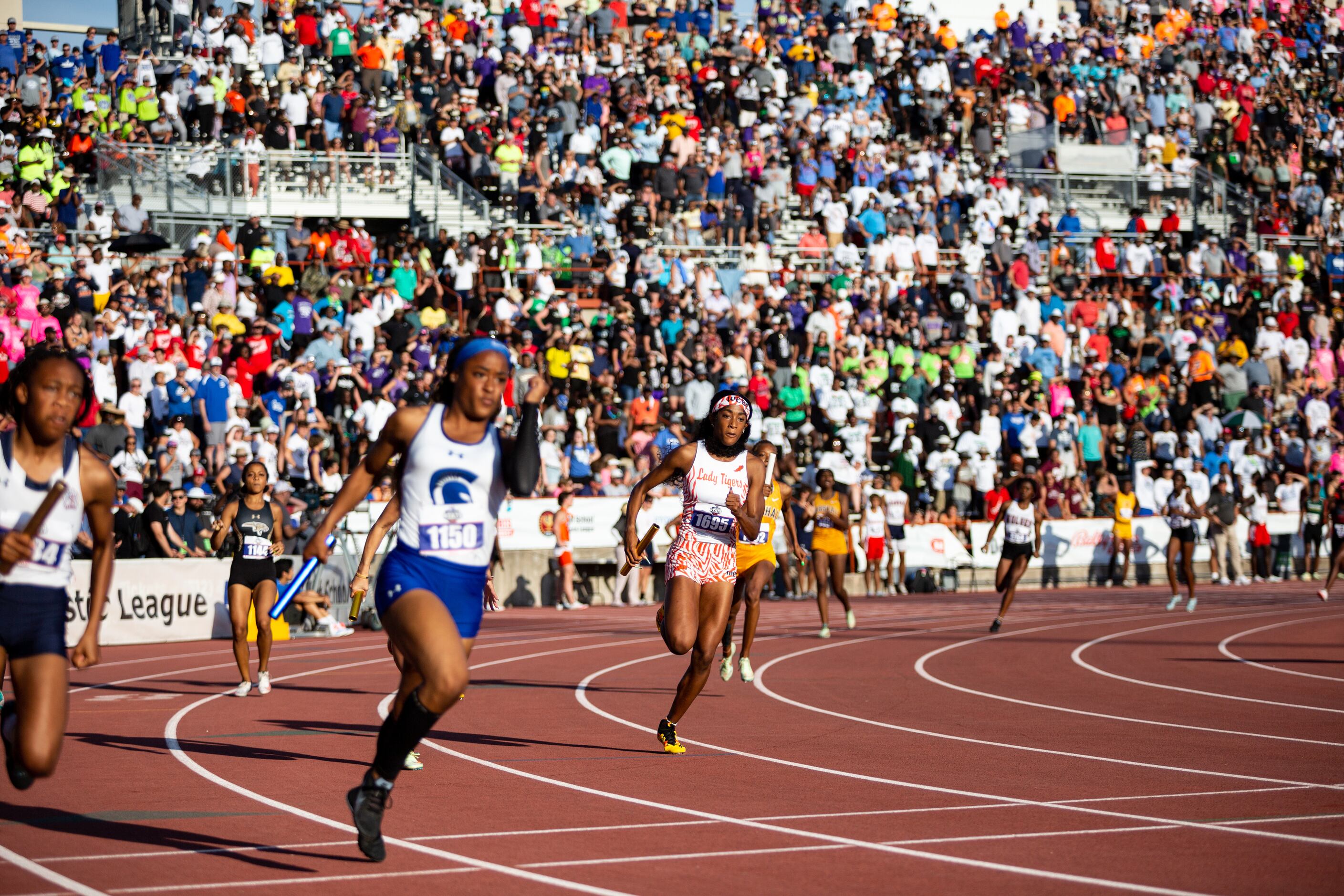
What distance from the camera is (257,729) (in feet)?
39.5

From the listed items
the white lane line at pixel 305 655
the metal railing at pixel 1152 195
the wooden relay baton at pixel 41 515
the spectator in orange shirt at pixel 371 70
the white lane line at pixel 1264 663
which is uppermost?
the spectator in orange shirt at pixel 371 70

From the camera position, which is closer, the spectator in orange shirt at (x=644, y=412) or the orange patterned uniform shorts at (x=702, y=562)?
the orange patterned uniform shorts at (x=702, y=562)

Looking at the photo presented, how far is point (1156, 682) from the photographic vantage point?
15.4 metres

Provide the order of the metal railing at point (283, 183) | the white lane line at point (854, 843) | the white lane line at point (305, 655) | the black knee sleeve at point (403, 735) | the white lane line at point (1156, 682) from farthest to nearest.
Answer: the metal railing at point (283, 183) → the white lane line at point (305, 655) → the white lane line at point (1156, 682) → the black knee sleeve at point (403, 735) → the white lane line at point (854, 843)

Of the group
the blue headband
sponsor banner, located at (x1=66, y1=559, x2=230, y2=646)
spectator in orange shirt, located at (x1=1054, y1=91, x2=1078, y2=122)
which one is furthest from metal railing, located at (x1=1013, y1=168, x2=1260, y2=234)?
the blue headband

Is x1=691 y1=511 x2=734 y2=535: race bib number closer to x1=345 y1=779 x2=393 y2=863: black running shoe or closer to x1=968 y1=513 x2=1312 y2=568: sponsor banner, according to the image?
x1=345 y1=779 x2=393 y2=863: black running shoe

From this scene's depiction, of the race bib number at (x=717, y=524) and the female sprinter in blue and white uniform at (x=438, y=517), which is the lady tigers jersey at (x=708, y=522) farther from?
the female sprinter in blue and white uniform at (x=438, y=517)

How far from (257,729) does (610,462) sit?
50.4 ft

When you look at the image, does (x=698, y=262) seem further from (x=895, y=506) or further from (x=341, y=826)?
(x=341, y=826)

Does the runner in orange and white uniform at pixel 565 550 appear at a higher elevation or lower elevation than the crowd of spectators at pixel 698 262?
lower

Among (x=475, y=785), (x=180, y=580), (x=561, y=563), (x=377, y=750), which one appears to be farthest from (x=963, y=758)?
(x=561, y=563)

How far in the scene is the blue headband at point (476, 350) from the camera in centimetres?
749

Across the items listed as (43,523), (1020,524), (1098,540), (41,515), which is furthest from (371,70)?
(41,515)

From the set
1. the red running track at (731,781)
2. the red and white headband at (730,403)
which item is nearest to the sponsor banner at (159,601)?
the red running track at (731,781)
